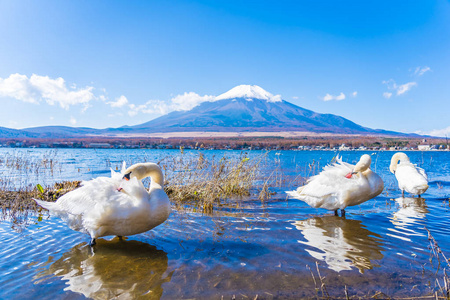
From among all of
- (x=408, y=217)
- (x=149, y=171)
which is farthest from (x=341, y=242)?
(x=149, y=171)

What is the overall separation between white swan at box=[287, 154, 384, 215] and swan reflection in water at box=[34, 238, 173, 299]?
16.6ft

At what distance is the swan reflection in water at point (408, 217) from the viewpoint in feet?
23.0

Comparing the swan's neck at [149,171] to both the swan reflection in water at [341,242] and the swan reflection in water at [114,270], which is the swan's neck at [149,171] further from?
the swan reflection in water at [341,242]

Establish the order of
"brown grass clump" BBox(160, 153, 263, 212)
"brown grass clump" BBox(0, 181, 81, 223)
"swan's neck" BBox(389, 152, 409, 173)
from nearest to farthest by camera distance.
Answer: "brown grass clump" BBox(0, 181, 81, 223) → "brown grass clump" BBox(160, 153, 263, 212) → "swan's neck" BBox(389, 152, 409, 173)

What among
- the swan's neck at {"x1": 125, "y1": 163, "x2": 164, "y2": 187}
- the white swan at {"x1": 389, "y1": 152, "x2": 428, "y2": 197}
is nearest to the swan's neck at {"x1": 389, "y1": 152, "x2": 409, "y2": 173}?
the white swan at {"x1": 389, "y1": 152, "x2": 428, "y2": 197}

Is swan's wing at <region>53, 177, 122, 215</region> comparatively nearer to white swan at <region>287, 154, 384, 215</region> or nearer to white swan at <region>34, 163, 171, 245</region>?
white swan at <region>34, 163, 171, 245</region>

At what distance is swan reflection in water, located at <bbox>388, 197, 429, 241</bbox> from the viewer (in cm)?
700

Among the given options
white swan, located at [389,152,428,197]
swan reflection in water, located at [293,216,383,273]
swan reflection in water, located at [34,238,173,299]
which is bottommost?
swan reflection in water, located at [34,238,173,299]

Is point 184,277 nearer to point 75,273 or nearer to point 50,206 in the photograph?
point 75,273

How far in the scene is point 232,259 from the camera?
532cm

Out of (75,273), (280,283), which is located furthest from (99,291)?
(280,283)

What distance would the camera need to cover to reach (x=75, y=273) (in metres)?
4.85

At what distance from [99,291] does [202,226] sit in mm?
3376

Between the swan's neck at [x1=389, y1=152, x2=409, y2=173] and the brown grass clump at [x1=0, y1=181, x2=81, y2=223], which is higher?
the swan's neck at [x1=389, y1=152, x2=409, y2=173]
